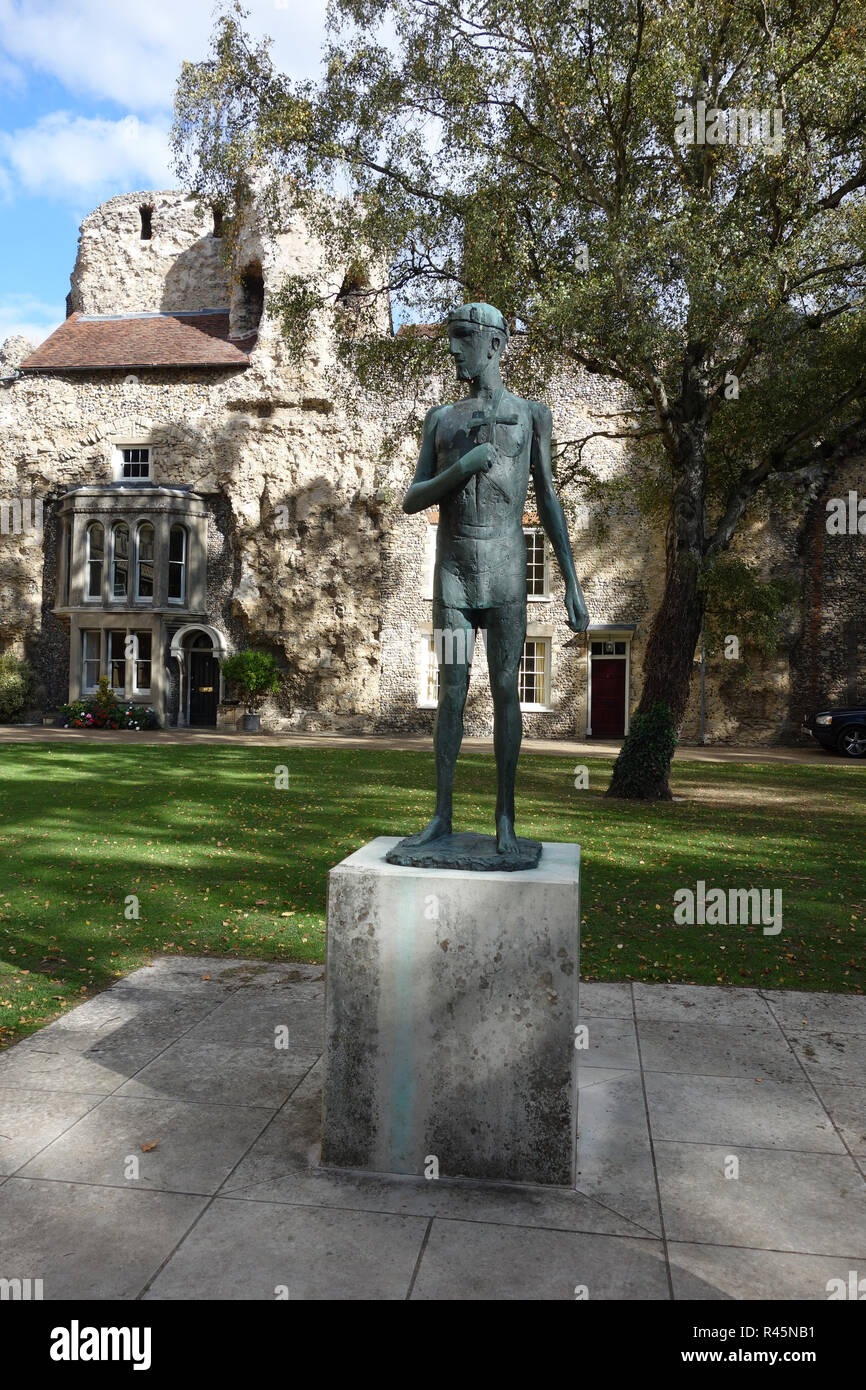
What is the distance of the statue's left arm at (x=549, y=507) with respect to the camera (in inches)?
172

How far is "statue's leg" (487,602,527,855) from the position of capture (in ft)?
13.9

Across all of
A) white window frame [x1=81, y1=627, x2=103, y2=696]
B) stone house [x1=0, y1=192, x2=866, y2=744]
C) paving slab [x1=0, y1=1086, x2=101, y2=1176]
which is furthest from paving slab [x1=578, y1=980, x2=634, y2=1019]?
white window frame [x1=81, y1=627, x2=103, y2=696]

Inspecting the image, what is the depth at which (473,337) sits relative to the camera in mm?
4160

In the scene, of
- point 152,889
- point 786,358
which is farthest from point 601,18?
point 152,889

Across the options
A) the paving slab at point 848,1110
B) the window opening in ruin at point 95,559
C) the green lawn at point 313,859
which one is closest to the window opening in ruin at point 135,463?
the window opening in ruin at point 95,559

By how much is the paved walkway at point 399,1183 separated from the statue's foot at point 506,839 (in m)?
1.20

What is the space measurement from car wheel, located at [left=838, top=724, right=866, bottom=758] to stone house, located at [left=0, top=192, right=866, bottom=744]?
2.87 metres

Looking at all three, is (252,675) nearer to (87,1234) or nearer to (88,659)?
(88,659)

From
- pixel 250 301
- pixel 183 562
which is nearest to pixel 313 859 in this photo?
pixel 183 562

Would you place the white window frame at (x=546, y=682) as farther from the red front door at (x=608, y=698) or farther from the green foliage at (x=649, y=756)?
the green foliage at (x=649, y=756)

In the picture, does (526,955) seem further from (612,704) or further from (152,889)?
(612,704)

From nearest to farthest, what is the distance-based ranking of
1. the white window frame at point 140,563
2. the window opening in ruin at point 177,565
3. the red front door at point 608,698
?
the red front door at point 608,698
the white window frame at point 140,563
the window opening in ruin at point 177,565

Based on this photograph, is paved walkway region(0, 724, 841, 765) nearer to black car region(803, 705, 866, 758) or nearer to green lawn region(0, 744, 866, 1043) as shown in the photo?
black car region(803, 705, 866, 758)

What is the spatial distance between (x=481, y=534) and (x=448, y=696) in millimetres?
734
